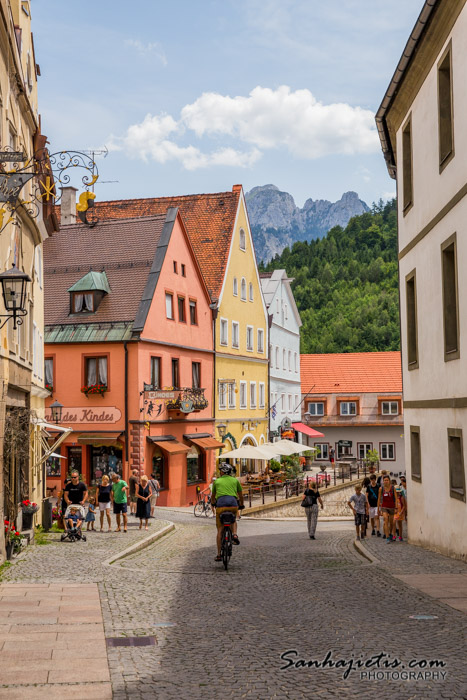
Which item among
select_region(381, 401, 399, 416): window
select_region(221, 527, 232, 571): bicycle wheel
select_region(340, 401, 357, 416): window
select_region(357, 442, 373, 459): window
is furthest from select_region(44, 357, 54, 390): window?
select_region(381, 401, 399, 416): window

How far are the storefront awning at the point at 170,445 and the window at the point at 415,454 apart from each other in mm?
15564

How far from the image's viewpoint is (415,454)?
20.1m

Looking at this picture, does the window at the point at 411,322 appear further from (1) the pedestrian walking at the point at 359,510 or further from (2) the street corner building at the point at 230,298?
(2) the street corner building at the point at 230,298

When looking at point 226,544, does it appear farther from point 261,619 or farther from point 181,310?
point 181,310

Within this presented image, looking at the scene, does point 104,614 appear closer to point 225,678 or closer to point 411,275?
point 225,678

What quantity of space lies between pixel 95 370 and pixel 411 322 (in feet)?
56.6

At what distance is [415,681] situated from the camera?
278 inches

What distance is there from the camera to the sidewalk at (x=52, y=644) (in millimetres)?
6938

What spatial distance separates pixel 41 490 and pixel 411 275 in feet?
39.7

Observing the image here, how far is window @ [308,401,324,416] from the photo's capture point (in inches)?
2704

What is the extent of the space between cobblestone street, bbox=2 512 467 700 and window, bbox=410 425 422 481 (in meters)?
2.06

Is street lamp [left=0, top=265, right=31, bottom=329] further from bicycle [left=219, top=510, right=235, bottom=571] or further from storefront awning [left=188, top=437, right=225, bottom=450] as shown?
storefront awning [left=188, top=437, right=225, bottom=450]

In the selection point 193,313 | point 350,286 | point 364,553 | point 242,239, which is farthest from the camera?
point 350,286

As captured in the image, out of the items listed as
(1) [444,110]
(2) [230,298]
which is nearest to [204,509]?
(2) [230,298]
